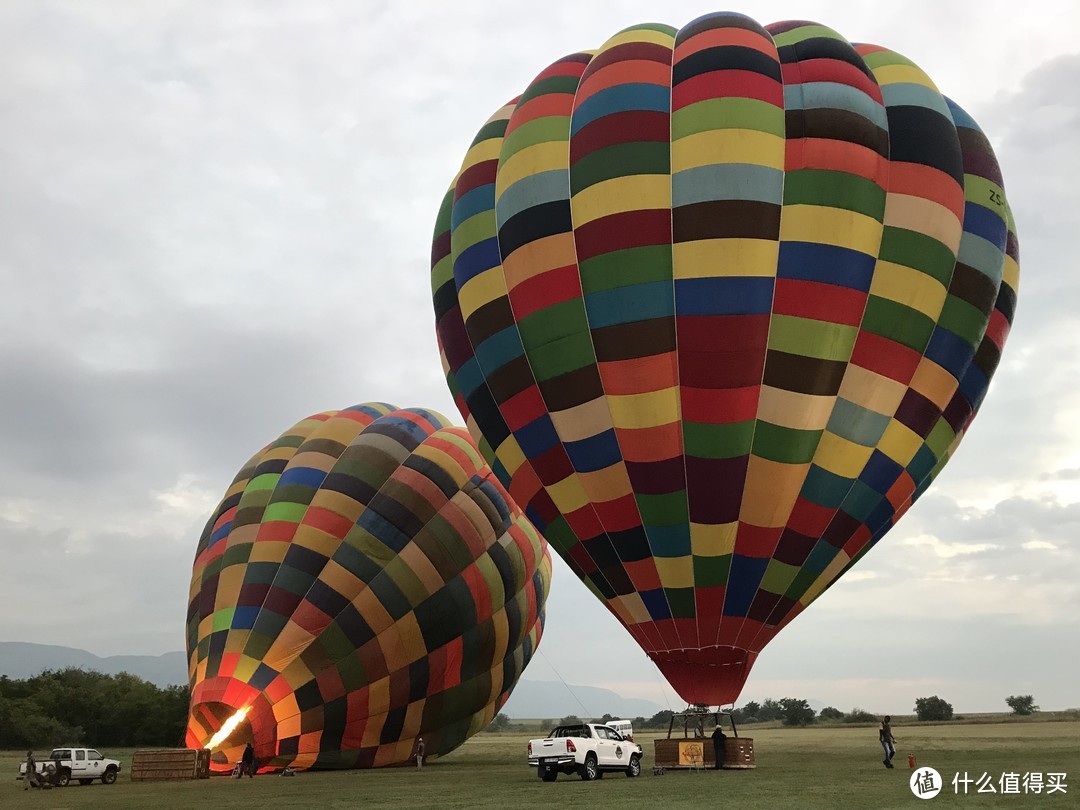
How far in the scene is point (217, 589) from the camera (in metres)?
18.2

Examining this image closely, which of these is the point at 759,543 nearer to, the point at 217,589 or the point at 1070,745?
the point at 217,589

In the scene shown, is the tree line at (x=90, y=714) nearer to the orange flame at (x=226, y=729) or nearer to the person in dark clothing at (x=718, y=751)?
the orange flame at (x=226, y=729)

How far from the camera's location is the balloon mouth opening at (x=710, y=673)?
1316 centimetres

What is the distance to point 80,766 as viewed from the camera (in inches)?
750

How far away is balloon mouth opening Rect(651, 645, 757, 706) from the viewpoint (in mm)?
13164

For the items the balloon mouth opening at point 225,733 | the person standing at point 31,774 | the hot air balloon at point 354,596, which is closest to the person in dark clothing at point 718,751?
the hot air balloon at point 354,596

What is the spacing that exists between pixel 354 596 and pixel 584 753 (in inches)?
203

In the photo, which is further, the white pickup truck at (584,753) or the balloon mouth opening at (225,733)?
the balloon mouth opening at (225,733)

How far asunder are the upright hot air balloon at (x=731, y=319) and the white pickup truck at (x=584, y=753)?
3.40 meters

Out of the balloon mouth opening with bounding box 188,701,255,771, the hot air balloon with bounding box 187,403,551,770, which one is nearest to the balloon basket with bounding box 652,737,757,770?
the hot air balloon with bounding box 187,403,551,770

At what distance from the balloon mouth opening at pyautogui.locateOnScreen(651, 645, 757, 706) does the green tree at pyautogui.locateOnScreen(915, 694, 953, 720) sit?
58.3 meters

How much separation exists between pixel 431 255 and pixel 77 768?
41.5ft

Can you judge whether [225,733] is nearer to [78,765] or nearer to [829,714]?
[78,765]

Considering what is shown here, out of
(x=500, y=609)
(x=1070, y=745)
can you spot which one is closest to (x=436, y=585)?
(x=500, y=609)
